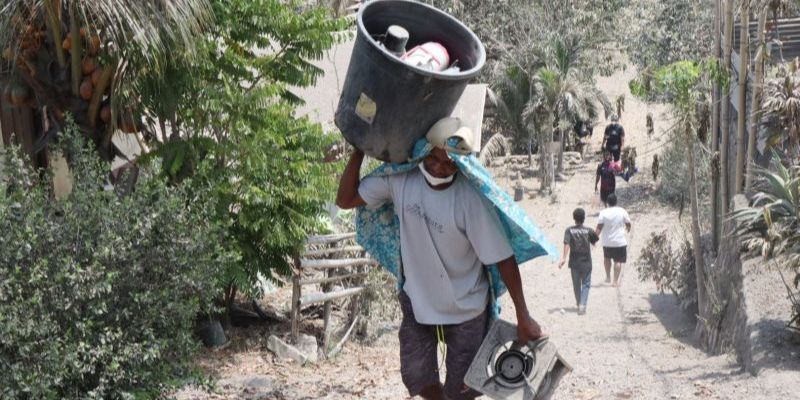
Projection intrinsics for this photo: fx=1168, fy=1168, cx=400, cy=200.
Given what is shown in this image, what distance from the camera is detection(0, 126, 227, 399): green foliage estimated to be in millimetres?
4988

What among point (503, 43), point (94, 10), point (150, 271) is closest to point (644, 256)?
point (94, 10)

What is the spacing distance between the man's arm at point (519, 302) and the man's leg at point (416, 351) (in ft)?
1.52

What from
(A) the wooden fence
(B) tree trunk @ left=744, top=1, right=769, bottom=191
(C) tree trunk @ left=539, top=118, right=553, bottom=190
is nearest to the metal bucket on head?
(A) the wooden fence

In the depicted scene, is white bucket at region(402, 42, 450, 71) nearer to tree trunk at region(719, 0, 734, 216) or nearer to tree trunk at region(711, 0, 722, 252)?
tree trunk at region(719, 0, 734, 216)

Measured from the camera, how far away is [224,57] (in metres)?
9.48

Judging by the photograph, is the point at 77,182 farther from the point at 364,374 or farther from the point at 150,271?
the point at 364,374

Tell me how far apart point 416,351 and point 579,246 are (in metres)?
8.97

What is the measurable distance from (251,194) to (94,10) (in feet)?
7.72

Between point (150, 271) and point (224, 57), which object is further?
point (224, 57)

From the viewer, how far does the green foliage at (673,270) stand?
15.0 m

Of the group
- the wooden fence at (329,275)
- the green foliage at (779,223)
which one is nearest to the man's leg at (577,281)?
the wooden fence at (329,275)

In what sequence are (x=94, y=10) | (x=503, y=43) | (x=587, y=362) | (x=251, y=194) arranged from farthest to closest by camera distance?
(x=503, y=43) < (x=587, y=362) < (x=251, y=194) < (x=94, y=10)

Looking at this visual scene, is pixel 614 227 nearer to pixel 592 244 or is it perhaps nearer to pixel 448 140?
pixel 592 244

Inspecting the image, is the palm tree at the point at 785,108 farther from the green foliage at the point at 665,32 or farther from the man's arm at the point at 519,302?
the green foliage at the point at 665,32
